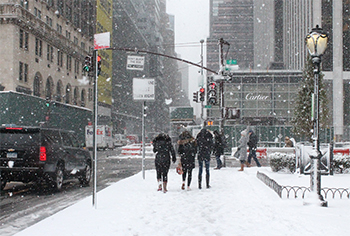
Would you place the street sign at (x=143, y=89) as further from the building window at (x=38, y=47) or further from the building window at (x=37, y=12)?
the building window at (x=37, y=12)

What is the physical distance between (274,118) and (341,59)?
13.5 meters

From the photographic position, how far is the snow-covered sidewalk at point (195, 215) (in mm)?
6297

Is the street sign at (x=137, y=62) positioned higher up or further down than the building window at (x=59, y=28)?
further down

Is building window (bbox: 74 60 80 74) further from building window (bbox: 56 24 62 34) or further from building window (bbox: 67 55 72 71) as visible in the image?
building window (bbox: 56 24 62 34)

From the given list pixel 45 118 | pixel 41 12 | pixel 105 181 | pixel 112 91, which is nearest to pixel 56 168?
pixel 105 181

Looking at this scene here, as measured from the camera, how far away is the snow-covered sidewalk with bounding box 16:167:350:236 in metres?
6.30

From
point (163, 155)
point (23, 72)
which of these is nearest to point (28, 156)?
point (163, 155)

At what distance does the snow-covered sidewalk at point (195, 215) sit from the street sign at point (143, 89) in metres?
3.52

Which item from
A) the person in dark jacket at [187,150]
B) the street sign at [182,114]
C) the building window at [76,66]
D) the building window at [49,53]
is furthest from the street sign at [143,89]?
the building window at [76,66]

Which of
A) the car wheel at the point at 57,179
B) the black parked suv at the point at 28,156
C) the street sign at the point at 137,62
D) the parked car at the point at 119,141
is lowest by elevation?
the parked car at the point at 119,141

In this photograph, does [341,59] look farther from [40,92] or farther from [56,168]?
[56,168]

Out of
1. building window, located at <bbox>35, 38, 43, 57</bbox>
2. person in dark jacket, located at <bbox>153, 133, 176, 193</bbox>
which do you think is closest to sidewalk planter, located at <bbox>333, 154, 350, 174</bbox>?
person in dark jacket, located at <bbox>153, 133, 176, 193</bbox>

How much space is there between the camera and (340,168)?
1389 cm

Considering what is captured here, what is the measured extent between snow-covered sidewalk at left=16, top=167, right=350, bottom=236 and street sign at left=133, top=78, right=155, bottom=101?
11.6 feet
